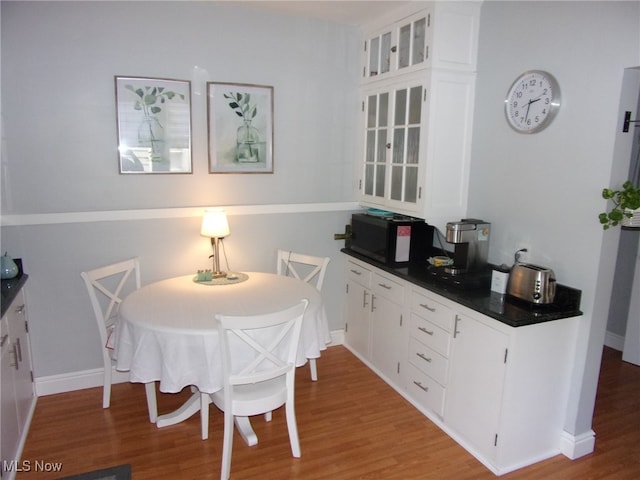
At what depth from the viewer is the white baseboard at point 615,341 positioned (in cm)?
391

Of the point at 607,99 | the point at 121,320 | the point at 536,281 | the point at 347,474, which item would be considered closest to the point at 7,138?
the point at 121,320

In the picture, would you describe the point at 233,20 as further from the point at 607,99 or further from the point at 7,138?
the point at 607,99

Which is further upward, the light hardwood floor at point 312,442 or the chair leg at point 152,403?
the chair leg at point 152,403

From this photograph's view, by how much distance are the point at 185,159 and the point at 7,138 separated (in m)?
1.05

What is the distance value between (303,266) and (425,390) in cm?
136

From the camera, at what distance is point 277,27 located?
11.0ft

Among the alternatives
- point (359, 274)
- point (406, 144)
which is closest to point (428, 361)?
point (359, 274)

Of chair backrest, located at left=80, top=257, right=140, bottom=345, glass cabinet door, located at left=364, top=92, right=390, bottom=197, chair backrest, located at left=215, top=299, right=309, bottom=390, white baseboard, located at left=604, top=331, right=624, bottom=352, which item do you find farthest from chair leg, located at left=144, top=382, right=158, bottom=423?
white baseboard, located at left=604, top=331, right=624, bottom=352

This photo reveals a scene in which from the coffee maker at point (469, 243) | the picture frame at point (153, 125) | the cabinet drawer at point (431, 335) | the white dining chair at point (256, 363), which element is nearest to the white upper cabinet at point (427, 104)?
the coffee maker at point (469, 243)

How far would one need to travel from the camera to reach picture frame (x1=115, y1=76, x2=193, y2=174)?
9.91 feet

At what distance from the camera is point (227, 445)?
226cm

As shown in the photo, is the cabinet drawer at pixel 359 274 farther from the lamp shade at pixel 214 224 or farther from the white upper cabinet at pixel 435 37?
the white upper cabinet at pixel 435 37

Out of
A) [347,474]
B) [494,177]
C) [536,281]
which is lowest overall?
[347,474]

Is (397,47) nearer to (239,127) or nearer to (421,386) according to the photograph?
(239,127)
